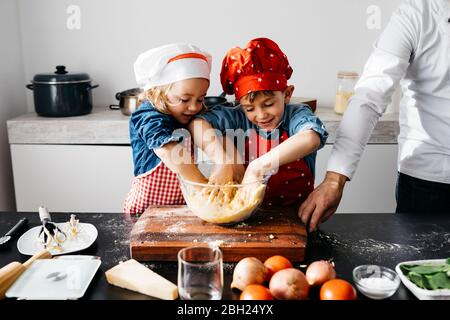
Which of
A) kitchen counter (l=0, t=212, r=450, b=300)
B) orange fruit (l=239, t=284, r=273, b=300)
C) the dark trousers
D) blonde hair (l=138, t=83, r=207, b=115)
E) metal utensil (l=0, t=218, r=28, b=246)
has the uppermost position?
blonde hair (l=138, t=83, r=207, b=115)

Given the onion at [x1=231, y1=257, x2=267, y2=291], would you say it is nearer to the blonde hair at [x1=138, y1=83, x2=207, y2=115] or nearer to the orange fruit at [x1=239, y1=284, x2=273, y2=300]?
the orange fruit at [x1=239, y1=284, x2=273, y2=300]

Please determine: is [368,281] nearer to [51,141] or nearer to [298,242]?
[298,242]

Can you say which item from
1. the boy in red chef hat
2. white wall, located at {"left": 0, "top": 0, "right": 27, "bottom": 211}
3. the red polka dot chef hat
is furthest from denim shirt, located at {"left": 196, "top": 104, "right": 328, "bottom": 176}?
white wall, located at {"left": 0, "top": 0, "right": 27, "bottom": 211}

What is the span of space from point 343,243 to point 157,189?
2.09 feet

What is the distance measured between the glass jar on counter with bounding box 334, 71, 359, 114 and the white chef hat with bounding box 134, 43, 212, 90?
1459 mm

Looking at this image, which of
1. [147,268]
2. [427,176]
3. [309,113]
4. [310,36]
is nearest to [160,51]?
[309,113]

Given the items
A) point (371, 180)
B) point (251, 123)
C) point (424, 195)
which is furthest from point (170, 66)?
point (371, 180)

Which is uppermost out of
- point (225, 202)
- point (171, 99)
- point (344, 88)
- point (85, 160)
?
point (171, 99)

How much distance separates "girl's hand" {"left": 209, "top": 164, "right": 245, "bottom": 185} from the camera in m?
1.45

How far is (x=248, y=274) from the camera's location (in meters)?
1.04

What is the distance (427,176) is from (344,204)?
104 centimetres

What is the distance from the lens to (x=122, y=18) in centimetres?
297

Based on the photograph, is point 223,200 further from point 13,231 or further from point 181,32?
point 181,32

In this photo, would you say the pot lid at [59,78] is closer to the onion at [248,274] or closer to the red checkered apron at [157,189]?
the red checkered apron at [157,189]
